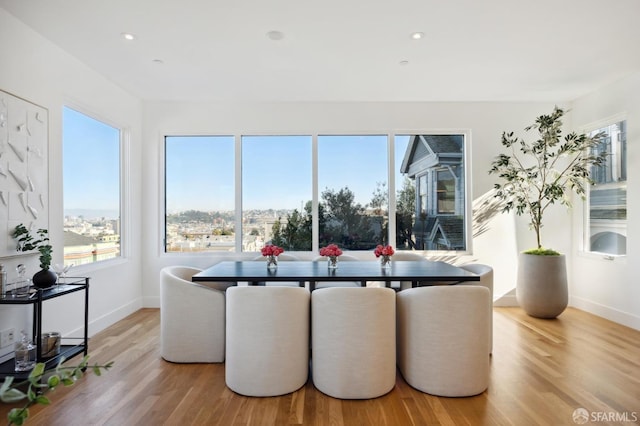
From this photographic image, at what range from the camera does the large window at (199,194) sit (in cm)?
512

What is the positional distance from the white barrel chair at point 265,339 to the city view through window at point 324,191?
2.62m

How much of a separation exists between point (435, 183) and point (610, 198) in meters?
2.06

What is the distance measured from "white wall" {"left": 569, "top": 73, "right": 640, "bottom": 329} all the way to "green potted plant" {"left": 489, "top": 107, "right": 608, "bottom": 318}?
1.06 feet

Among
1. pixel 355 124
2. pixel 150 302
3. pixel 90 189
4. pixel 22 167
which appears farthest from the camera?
pixel 355 124

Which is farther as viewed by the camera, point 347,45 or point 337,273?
point 347,45

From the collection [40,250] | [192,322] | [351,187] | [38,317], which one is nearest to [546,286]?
[351,187]

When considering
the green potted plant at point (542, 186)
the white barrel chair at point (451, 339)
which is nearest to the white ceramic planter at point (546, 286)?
the green potted plant at point (542, 186)

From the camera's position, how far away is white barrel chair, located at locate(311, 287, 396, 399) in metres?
2.47

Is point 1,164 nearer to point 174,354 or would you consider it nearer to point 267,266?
point 174,354

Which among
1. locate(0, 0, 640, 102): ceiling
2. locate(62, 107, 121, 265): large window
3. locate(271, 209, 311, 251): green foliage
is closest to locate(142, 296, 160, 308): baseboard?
locate(62, 107, 121, 265): large window

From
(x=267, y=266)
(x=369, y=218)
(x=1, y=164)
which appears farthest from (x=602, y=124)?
(x=1, y=164)

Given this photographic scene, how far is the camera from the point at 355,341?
2463 millimetres

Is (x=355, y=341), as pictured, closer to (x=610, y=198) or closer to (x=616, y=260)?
(x=616, y=260)

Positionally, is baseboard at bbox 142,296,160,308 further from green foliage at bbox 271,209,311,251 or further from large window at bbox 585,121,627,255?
large window at bbox 585,121,627,255
